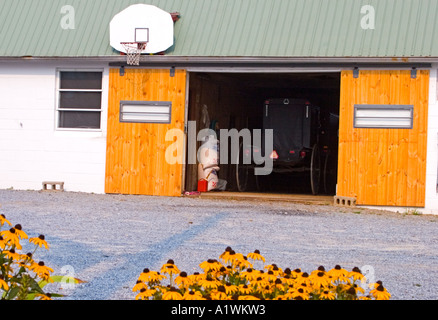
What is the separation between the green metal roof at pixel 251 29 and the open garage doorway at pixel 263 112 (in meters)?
1.28

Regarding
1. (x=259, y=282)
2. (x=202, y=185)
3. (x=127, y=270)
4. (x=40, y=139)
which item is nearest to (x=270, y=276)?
(x=259, y=282)

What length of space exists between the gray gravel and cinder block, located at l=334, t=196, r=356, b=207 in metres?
0.42

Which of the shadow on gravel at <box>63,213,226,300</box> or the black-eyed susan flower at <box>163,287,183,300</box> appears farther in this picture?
the shadow on gravel at <box>63,213,226,300</box>

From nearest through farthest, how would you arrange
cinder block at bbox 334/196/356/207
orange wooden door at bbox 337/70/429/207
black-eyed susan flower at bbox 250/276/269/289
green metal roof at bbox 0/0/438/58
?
black-eyed susan flower at bbox 250/276/269/289 → orange wooden door at bbox 337/70/429/207 → cinder block at bbox 334/196/356/207 → green metal roof at bbox 0/0/438/58

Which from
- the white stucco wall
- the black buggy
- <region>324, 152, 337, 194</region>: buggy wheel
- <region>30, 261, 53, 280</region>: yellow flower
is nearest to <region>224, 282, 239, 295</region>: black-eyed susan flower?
<region>30, 261, 53, 280</region>: yellow flower

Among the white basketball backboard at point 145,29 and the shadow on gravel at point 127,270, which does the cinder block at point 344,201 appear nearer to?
the white basketball backboard at point 145,29

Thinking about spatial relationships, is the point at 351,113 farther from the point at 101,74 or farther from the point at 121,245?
the point at 121,245

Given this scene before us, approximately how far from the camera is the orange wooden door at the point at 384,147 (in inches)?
661

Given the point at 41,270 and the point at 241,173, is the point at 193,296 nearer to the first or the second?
the point at 41,270

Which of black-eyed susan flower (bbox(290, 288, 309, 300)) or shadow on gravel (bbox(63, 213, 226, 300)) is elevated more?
black-eyed susan flower (bbox(290, 288, 309, 300))

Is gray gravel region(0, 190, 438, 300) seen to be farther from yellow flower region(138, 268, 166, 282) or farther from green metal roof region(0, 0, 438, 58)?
green metal roof region(0, 0, 438, 58)

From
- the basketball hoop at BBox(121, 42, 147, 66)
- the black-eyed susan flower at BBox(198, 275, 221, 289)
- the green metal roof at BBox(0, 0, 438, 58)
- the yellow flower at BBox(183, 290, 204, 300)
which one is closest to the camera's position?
the yellow flower at BBox(183, 290, 204, 300)

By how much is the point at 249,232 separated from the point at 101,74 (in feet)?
28.0

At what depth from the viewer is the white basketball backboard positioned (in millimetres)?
18203
